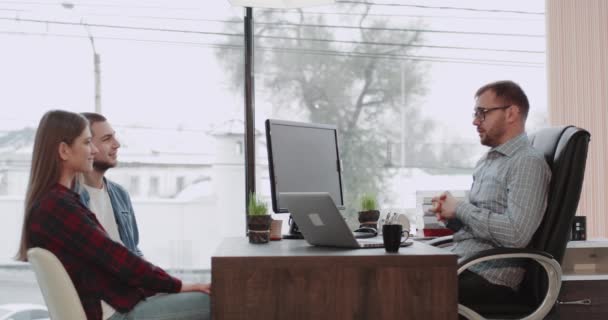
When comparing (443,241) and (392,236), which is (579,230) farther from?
(392,236)

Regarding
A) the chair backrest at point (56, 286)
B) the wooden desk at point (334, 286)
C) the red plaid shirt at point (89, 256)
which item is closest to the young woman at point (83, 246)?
the red plaid shirt at point (89, 256)

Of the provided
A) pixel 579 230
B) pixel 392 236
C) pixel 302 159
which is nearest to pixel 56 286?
pixel 392 236

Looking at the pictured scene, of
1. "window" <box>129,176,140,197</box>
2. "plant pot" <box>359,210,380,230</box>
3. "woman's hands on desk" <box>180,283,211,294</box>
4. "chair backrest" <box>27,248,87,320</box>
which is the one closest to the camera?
"chair backrest" <box>27,248,87,320</box>

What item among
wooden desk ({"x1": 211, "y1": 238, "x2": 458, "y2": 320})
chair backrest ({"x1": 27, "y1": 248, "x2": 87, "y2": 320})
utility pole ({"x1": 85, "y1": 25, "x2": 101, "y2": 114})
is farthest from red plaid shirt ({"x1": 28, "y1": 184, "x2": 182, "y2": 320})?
utility pole ({"x1": 85, "y1": 25, "x2": 101, "y2": 114})

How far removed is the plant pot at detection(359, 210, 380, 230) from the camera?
3002 mm

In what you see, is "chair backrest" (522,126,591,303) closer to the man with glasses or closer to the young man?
the man with glasses

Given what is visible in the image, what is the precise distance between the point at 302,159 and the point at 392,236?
0.85m

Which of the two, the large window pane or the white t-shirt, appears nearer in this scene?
the white t-shirt

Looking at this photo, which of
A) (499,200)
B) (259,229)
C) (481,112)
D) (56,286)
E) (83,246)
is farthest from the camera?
(481,112)

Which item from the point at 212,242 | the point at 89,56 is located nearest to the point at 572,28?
the point at 212,242

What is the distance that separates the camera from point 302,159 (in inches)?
115

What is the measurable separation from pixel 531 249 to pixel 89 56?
296 centimetres

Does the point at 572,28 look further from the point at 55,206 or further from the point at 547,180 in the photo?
the point at 55,206

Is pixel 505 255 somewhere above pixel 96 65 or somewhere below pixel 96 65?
below
